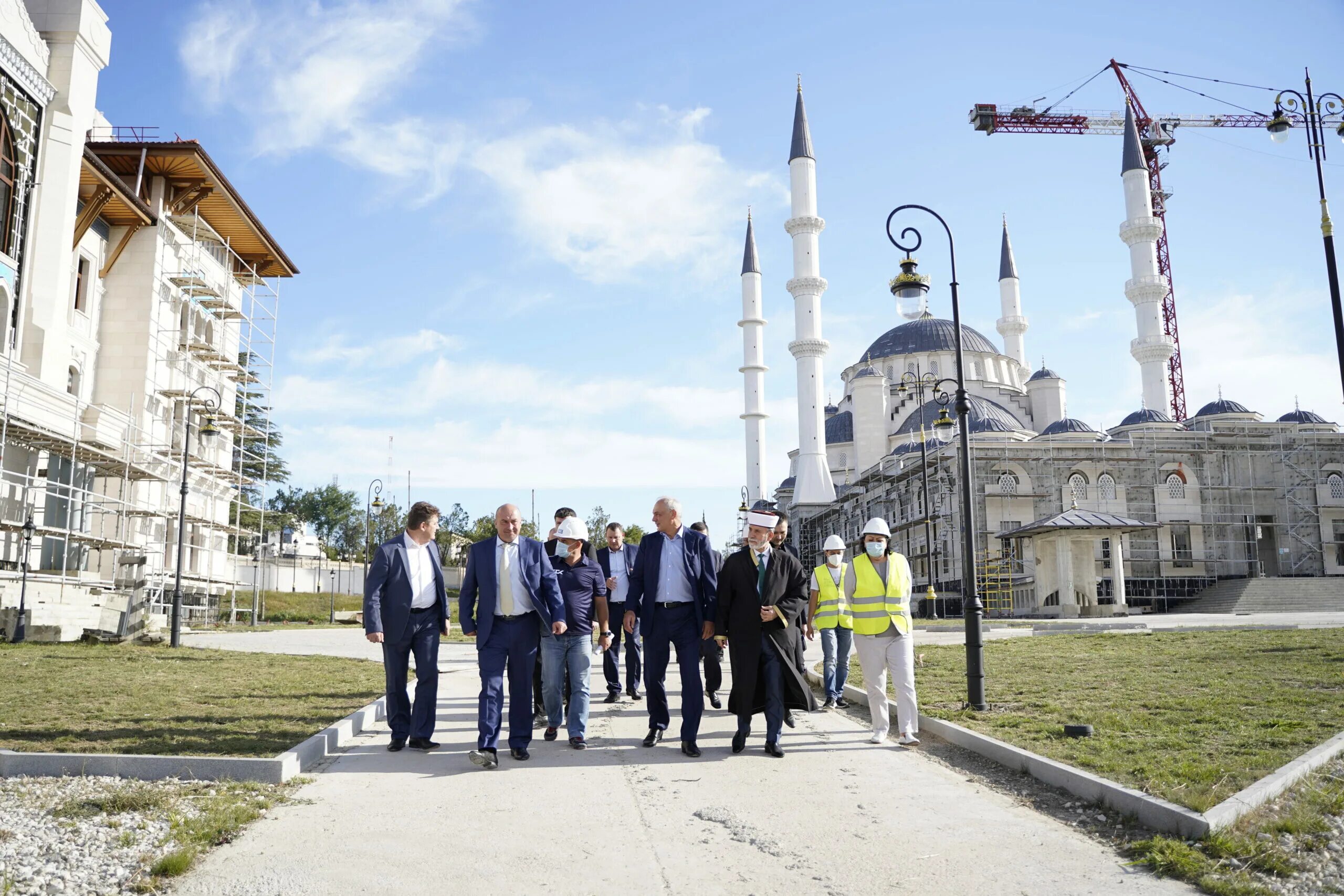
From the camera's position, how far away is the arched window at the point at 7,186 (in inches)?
969

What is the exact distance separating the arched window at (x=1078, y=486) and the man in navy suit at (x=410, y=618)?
138 feet

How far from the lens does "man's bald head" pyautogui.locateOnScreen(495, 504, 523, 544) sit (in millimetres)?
7559

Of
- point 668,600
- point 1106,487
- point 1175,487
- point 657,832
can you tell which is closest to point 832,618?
point 668,600

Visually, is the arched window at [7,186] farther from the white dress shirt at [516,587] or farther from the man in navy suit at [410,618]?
the white dress shirt at [516,587]

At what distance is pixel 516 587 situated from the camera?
7.50 m

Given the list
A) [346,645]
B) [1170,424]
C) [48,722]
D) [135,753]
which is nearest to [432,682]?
[135,753]

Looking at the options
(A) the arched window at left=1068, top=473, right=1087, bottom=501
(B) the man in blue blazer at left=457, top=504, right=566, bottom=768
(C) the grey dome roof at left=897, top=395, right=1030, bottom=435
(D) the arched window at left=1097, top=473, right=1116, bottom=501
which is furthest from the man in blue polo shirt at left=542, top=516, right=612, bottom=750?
(D) the arched window at left=1097, top=473, right=1116, bottom=501

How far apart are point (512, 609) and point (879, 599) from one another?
2.97 meters

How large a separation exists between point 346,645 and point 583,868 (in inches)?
697

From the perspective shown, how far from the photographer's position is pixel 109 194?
30.3 m

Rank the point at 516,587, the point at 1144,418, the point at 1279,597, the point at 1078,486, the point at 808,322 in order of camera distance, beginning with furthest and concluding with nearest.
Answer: the point at 808,322 → the point at 1144,418 → the point at 1078,486 → the point at 1279,597 → the point at 516,587

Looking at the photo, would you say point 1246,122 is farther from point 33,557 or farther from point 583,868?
point 583,868

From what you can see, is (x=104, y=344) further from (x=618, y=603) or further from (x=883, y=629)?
(x=883, y=629)

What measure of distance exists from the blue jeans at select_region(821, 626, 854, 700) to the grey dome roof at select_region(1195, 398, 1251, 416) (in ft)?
153
